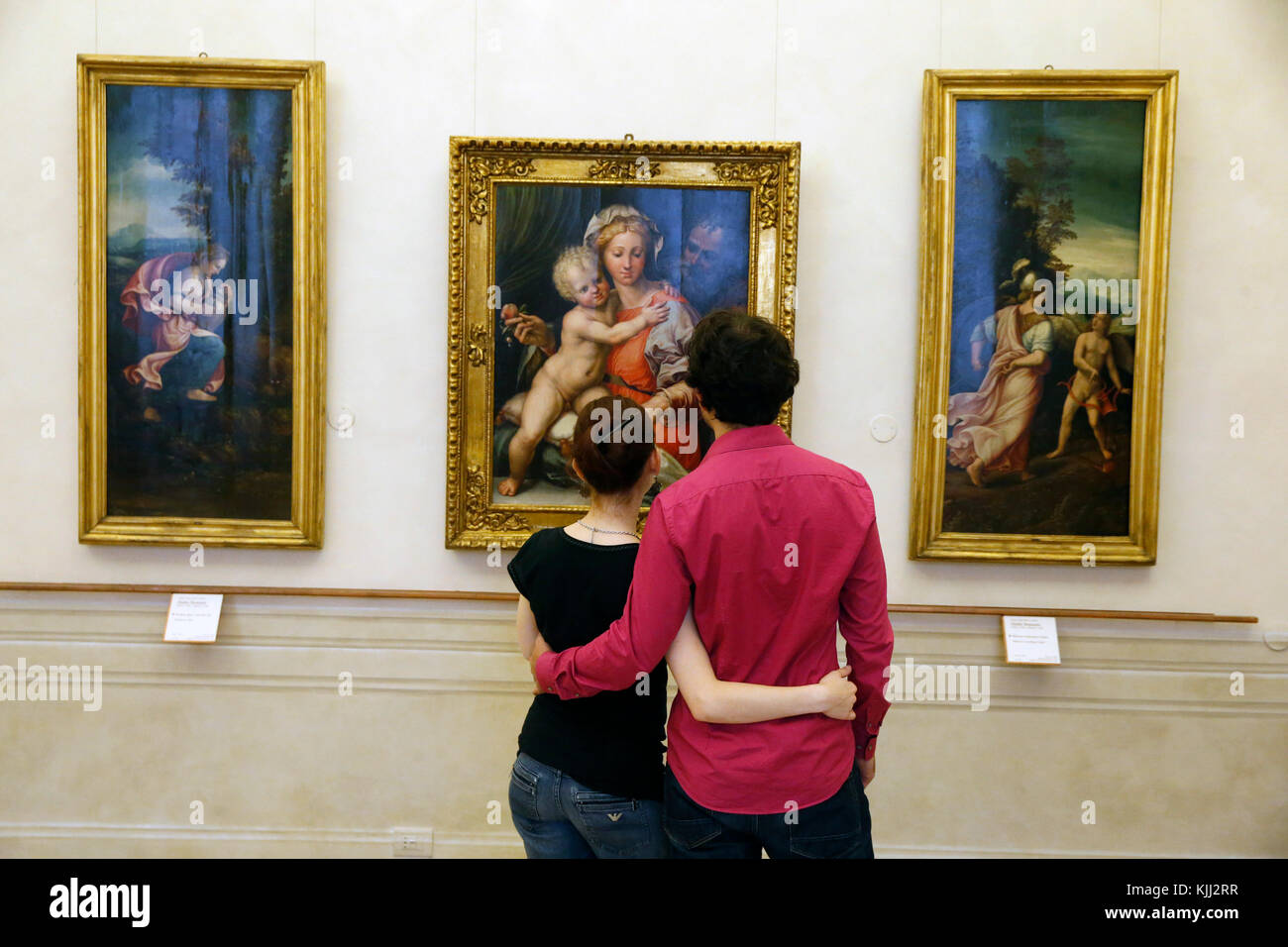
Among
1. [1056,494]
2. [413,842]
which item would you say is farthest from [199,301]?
[1056,494]

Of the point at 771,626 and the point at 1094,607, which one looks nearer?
the point at 771,626

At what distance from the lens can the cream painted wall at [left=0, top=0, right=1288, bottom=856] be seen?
418cm

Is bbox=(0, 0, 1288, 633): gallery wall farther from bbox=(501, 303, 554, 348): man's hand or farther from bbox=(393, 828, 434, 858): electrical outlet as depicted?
bbox=(393, 828, 434, 858): electrical outlet

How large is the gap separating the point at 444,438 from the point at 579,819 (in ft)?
7.82

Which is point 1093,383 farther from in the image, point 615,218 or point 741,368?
point 741,368

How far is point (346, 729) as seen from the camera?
14.3 ft

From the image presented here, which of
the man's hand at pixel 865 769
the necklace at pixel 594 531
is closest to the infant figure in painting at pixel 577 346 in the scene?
the necklace at pixel 594 531

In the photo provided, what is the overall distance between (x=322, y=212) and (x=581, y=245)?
48.3 inches

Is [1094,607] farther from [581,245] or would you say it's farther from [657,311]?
[581,245]

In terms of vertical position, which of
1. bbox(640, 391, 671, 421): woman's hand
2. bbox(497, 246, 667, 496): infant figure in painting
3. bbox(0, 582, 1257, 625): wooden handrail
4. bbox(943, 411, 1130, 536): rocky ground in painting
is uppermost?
bbox(497, 246, 667, 496): infant figure in painting

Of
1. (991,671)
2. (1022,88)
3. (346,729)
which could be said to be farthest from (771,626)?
(1022,88)

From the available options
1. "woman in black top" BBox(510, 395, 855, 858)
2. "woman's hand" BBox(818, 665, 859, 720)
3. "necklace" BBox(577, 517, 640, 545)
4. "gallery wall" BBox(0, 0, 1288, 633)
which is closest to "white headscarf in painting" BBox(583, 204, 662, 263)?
"gallery wall" BBox(0, 0, 1288, 633)

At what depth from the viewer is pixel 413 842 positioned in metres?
4.30

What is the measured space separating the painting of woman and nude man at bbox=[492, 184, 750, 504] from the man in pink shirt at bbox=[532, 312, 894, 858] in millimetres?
1923
